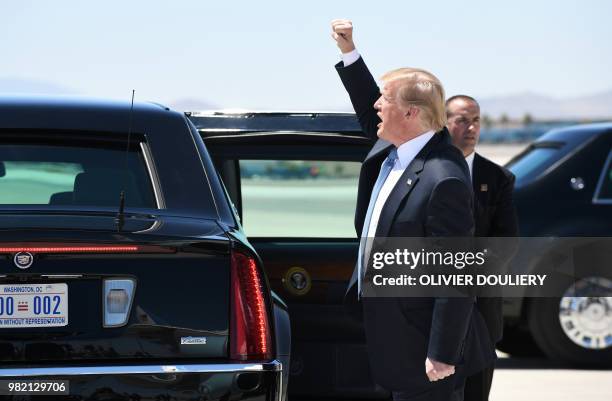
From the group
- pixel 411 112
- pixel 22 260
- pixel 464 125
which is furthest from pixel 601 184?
pixel 22 260

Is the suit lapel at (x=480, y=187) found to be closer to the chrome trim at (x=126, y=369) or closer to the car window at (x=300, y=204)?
the chrome trim at (x=126, y=369)

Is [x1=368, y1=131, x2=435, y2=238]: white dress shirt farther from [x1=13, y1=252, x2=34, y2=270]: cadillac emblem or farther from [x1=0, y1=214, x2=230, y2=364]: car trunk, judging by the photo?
[x1=13, y1=252, x2=34, y2=270]: cadillac emblem

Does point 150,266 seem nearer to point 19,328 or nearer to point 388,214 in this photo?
point 19,328

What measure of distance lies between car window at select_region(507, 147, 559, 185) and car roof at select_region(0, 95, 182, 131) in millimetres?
4887

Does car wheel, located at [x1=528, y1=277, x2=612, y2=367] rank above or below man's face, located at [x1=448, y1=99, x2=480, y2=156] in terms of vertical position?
below

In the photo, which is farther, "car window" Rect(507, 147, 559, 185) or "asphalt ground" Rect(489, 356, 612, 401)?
"car window" Rect(507, 147, 559, 185)

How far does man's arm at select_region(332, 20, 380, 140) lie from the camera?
518 centimetres

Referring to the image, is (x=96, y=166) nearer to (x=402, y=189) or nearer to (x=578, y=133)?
(x=402, y=189)

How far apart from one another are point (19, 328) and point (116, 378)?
1.12 ft

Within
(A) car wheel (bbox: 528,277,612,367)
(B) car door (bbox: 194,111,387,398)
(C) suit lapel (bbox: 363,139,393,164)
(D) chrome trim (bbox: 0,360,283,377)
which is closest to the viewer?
(D) chrome trim (bbox: 0,360,283,377)

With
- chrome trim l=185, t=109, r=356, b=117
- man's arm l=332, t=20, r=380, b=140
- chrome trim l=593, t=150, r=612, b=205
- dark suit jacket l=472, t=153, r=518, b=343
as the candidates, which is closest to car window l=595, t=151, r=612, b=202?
chrome trim l=593, t=150, r=612, b=205

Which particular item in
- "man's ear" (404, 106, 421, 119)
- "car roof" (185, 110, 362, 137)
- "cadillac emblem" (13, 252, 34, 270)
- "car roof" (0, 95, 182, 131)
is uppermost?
"man's ear" (404, 106, 421, 119)

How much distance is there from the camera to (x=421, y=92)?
14.8 ft

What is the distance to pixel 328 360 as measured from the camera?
5945mm
